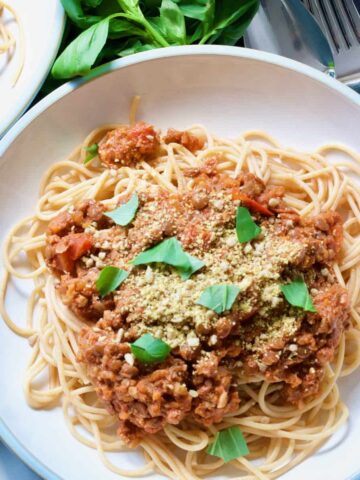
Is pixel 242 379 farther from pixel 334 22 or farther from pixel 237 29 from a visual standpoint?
pixel 334 22

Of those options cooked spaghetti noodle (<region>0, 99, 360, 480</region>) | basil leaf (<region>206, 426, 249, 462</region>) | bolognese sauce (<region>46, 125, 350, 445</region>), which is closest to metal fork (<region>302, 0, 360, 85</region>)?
cooked spaghetti noodle (<region>0, 99, 360, 480</region>)

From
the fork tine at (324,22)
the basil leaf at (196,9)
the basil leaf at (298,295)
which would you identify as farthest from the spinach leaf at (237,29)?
the basil leaf at (298,295)

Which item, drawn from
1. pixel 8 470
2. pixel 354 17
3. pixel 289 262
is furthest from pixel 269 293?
pixel 354 17

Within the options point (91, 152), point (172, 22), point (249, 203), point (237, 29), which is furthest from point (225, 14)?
point (249, 203)

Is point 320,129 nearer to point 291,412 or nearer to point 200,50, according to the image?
point 200,50

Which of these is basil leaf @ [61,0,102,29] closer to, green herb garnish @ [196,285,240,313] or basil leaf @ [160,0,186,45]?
basil leaf @ [160,0,186,45]

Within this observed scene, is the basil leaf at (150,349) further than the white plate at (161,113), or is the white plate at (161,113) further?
the white plate at (161,113)

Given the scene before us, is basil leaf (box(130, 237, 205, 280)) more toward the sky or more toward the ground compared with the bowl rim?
more toward the ground

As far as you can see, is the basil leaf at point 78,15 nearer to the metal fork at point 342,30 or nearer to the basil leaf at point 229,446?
the metal fork at point 342,30
